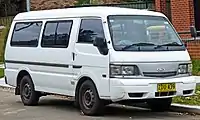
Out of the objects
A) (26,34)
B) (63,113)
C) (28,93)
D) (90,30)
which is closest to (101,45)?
(90,30)

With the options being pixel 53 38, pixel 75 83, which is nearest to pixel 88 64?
pixel 75 83

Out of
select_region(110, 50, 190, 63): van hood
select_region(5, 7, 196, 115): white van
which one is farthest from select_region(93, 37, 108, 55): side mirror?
select_region(110, 50, 190, 63): van hood

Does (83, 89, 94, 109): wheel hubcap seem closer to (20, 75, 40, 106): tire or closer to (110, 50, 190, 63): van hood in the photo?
(110, 50, 190, 63): van hood

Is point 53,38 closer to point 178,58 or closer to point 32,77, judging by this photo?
point 32,77

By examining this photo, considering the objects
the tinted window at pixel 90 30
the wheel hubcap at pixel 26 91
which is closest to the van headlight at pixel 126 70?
the tinted window at pixel 90 30

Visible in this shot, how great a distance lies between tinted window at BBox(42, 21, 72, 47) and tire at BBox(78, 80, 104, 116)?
111 centimetres

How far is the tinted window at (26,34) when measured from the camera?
13.8m

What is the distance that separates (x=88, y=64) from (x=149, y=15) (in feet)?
5.31

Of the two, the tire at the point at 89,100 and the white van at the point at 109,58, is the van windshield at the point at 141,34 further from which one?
the tire at the point at 89,100

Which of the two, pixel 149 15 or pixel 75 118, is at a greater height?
pixel 149 15

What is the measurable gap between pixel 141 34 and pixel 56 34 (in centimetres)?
207

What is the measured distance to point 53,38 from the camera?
13094 mm

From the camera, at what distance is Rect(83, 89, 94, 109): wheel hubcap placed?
11844 mm

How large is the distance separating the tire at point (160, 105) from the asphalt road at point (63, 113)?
0.53ft
